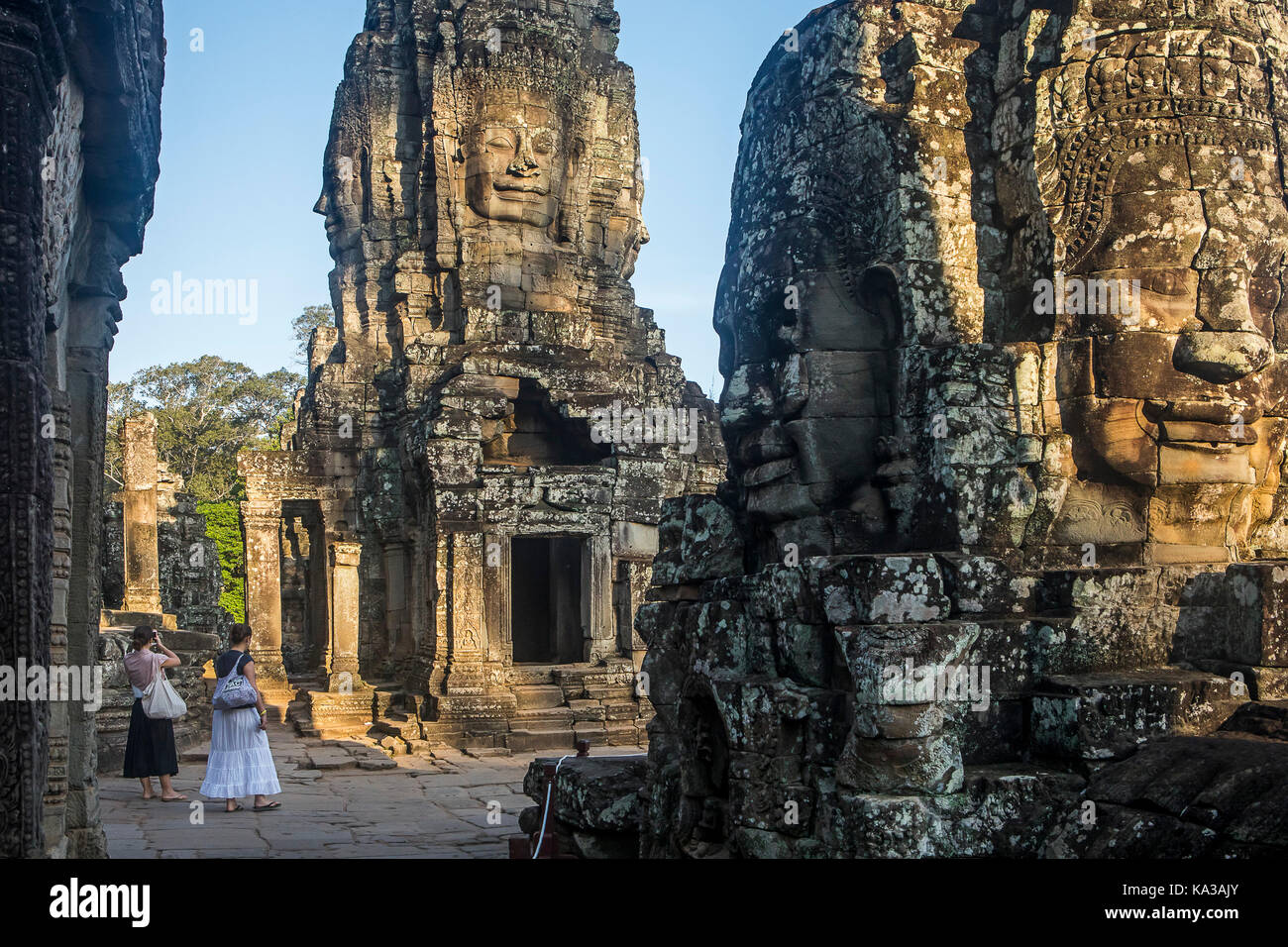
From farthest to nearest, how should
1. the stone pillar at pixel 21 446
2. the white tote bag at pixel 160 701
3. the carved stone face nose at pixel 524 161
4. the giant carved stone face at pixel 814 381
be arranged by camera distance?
the carved stone face nose at pixel 524 161 → the white tote bag at pixel 160 701 → the giant carved stone face at pixel 814 381 → the stone pillar at pixel 21 446

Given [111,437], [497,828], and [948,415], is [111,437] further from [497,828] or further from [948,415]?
[948,415]

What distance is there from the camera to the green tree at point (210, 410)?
149ft

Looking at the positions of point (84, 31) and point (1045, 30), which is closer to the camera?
point (84, 31)

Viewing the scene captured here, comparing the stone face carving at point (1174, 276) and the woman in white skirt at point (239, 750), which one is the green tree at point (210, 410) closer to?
the woman in white skirt at point (239, 750)

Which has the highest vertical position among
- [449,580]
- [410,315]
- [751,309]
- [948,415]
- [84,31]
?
[410,315]

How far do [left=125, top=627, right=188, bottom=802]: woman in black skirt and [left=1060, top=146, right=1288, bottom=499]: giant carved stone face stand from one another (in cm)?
781

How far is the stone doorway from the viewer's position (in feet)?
61.8

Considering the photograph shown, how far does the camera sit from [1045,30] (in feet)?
19.3

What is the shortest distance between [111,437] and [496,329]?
31249 millimetres

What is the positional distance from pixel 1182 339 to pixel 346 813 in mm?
7441

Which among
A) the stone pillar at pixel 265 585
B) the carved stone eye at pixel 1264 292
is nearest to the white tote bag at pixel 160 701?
the carved stone eye at pixel 1264 292

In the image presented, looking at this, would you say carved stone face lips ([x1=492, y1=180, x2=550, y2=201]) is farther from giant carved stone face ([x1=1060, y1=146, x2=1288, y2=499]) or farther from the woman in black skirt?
giant carved stone face ([x1=1060, y1=146, x2=1288, y2=499])

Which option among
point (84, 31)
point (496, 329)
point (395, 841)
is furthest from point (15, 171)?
point (496, 329)

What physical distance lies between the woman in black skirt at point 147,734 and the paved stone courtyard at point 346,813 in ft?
0.73
